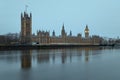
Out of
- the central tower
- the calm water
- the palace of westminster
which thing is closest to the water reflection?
the calm water

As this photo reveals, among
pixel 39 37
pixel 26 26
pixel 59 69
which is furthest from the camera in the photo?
pixel 39 37

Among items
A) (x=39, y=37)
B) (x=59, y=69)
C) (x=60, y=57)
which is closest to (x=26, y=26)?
(x=39, y=37)

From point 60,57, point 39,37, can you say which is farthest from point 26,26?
point 60,57

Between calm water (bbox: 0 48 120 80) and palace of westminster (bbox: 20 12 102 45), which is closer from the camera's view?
calm water (bbox: 0 48 120 80)

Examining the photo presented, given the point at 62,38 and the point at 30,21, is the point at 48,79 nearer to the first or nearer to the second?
the point at 30,21

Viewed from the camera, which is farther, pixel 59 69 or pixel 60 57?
pixel 60 57

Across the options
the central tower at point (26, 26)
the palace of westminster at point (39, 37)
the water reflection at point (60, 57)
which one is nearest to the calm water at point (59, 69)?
the water reflection at point (60, 57)

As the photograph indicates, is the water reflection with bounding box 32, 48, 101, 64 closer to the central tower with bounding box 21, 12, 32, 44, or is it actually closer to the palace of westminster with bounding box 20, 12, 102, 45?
the palace of westminster with bounding box 20, 12, 102, 45

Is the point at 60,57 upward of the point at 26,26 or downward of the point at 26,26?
downward

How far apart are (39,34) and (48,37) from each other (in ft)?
22.1

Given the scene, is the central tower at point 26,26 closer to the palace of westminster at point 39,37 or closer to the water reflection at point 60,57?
the palace of westminster at point 39,37

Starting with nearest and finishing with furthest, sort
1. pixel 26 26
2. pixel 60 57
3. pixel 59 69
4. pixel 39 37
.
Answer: pixel 59 69
pixel 60 57
pixel 26 26
pixel 39 37

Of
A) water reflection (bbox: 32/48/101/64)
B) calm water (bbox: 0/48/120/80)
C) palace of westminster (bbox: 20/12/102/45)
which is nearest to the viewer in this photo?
calm water (bbox: 0/48/120/80)

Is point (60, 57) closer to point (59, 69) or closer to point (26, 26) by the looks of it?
point (59, 69)
